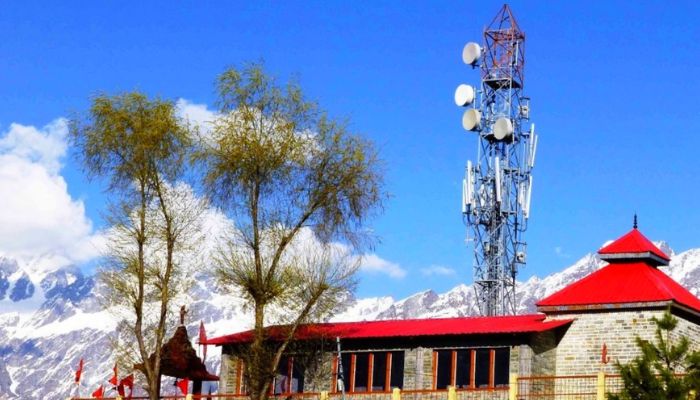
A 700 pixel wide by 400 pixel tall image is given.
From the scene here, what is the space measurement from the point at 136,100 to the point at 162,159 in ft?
8.65

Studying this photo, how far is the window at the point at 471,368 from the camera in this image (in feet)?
176

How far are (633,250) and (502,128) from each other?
20.3 metres

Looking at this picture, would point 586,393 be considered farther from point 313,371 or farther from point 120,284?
point 120,284

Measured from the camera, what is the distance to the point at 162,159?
5662 cm

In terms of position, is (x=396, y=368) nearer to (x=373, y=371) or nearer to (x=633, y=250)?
(x=373, y=371)

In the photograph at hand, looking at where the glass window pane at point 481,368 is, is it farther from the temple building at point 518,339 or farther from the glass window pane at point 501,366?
the glass window pane at point 501,366

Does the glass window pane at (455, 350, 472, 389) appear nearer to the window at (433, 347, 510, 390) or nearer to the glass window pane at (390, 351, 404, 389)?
the window at (433, 347, 510, 390)

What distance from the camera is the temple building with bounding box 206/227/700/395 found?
172ft

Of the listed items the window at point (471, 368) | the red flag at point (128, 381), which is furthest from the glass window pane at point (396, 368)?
the red flag at point (128, 381)

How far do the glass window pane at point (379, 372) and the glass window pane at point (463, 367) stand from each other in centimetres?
352

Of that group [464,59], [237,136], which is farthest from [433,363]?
[464,59]

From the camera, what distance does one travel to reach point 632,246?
5584cm

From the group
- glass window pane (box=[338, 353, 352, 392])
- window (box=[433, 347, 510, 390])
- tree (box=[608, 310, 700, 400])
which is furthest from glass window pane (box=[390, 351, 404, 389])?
tree (box=[608, 310, 700, 400])

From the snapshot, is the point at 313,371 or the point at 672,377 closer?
the point at 672,377
